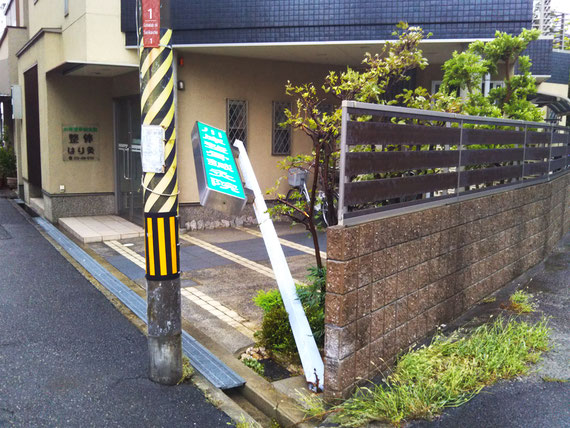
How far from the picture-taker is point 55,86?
1222cm

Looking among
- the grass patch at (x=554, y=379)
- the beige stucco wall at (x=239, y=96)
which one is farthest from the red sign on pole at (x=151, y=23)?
the beige stucco wall at (x=239, y=96)

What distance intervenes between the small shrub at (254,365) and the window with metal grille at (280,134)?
7588 millimetres

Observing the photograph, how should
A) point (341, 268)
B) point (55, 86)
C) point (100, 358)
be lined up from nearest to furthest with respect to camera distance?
point (341, 268)
point (100, 358)
point (55, 86)

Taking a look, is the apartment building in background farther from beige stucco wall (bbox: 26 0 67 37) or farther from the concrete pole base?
the concrete pole base

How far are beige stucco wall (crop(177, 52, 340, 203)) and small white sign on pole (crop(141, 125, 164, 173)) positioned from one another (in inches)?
263

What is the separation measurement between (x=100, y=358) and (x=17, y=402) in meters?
0.95

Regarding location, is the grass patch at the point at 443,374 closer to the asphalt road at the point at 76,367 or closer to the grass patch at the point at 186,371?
the asphalt road at the point at 76,367

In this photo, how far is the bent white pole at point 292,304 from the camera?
4.41 metres

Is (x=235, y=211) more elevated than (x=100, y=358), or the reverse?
(x=235, y=211)

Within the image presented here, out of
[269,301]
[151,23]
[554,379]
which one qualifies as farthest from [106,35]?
[554,379]

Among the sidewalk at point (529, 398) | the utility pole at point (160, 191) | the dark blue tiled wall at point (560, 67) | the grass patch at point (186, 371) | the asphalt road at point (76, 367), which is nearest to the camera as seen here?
the sidewalk at point (529, 398)

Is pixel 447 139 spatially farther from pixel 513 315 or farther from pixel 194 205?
pixel 194 205

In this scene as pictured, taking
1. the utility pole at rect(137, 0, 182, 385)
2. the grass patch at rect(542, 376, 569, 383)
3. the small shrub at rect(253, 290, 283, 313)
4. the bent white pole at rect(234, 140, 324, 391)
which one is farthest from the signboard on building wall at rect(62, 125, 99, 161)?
the grass patch at rect(542, 376, 569, 383)

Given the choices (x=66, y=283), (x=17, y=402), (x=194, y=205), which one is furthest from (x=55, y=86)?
(x=17, y=402)
